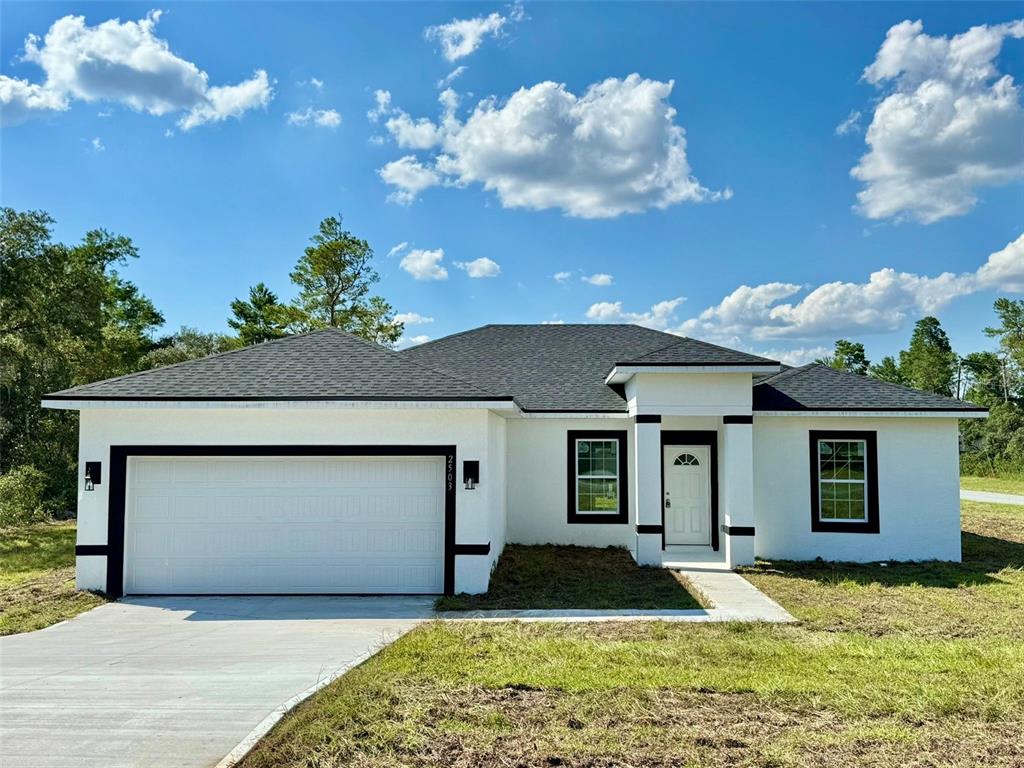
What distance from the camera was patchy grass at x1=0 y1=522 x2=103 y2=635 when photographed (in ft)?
29.2

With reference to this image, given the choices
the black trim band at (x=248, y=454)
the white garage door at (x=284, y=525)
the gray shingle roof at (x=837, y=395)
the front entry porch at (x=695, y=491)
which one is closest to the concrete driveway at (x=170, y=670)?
the white garage door at (x=284, y=525)

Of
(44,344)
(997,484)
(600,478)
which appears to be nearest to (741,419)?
(600,478)

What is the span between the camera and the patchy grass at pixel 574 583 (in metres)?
9.51

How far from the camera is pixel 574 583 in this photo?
35.4ft

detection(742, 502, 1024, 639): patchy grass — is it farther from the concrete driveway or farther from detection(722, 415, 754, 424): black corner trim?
the concrete driveway

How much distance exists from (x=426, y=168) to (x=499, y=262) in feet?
12.7

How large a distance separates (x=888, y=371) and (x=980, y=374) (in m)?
7.37

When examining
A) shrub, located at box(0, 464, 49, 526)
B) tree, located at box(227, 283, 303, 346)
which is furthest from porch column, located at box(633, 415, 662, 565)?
tree, located at box(227, 283, 303, 346)

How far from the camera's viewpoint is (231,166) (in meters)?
16.3

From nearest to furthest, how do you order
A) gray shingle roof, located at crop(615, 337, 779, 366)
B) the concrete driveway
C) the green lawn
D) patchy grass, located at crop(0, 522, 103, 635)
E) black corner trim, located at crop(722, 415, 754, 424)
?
the green lawn < the concrete driveway < patchy grass, located at crop(0, 522, 103, 635) < gray shingle roof, located at crop(615, 337, 779, 366) < black corner trim, located at crop(722, 415, 754, 424)

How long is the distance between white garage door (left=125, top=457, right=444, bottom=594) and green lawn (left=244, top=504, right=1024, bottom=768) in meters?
2.36

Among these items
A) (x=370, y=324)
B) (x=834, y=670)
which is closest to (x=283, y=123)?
(x=834, y=670)

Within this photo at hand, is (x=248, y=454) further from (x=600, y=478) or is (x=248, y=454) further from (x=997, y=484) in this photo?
(x=997, y=484)

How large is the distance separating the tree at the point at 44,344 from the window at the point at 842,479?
1902 cm
